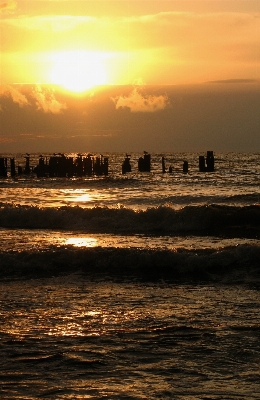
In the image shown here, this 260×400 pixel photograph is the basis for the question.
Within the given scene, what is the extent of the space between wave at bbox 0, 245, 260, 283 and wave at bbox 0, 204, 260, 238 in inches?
312

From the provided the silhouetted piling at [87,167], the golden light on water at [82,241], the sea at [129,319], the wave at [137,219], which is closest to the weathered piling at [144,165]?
the silhouetted piling at [87,167]

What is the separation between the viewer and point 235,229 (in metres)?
22.8

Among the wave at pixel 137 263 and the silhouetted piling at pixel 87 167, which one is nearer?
the wave at pixel 137 263

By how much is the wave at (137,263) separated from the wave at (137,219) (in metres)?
7.92

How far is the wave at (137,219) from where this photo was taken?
23375 mm

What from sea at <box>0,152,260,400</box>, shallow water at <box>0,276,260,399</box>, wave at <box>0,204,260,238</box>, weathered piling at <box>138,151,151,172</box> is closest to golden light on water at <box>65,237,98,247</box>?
sea at <box>0,152,260,400</box>

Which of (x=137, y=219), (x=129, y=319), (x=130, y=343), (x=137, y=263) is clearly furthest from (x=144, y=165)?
(x=130, y=343)

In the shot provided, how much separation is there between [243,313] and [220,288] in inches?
86.8

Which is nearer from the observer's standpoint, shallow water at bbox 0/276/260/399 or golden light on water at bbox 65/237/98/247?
shallow water at bbox 0/276/260/399

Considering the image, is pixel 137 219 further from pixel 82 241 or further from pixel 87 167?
pixel 87 167

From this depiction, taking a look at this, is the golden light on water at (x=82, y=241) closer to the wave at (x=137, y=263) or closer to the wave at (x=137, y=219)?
the wave at (x=137, y=219)

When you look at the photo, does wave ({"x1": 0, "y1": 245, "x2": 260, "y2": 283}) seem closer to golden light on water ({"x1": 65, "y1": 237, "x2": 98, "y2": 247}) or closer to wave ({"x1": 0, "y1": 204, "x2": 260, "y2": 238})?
golden light on water ({"x1": 65, "y1": 237, "x2": 98, "y2": 247})

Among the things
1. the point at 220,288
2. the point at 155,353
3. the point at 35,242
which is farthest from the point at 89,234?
the point at 155,353

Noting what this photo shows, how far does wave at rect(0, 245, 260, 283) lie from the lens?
523 inches
